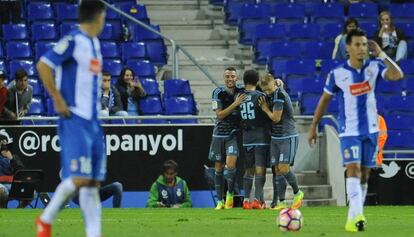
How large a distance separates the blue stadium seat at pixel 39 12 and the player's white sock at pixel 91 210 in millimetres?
16302

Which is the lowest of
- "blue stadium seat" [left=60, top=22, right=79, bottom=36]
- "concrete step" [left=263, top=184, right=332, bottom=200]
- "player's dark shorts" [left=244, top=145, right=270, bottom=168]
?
"concrete step" [left=263, top=184, right=332, bottom=200]

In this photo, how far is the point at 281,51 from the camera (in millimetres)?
25719

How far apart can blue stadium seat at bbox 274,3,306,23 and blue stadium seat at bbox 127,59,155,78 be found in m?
3.93

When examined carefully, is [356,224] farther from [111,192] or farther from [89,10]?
[111,192]

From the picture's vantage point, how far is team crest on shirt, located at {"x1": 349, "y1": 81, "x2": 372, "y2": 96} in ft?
42.9

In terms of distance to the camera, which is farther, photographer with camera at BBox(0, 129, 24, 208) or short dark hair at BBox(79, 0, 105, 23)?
photographer with camera at BBox(0, 129, 24, 208)

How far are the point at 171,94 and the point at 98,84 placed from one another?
43.5 ft

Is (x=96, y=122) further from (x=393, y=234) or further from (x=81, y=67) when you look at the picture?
(x=393, y=234)

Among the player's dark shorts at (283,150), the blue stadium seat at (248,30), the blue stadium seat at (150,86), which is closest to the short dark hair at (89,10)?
the player's dark shorts at (283,150)

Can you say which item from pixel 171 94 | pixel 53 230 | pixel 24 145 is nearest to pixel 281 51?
pixel 171 94

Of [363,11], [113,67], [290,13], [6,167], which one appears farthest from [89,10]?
[363,11]

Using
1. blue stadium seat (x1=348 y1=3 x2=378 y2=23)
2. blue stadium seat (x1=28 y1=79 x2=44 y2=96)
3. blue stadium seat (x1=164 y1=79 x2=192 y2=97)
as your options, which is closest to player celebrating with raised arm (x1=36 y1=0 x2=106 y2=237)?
blue stadium seat (x1=28 y1=79 x2=44 y2=96)

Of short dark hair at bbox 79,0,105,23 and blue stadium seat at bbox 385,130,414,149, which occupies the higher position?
short dark hair at bbox 79,0,105,23

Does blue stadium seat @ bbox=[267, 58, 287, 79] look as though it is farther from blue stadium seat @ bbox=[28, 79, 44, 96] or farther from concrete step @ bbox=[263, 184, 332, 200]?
blue stadium seat @ bbox=[28, 79, 44, 96]
